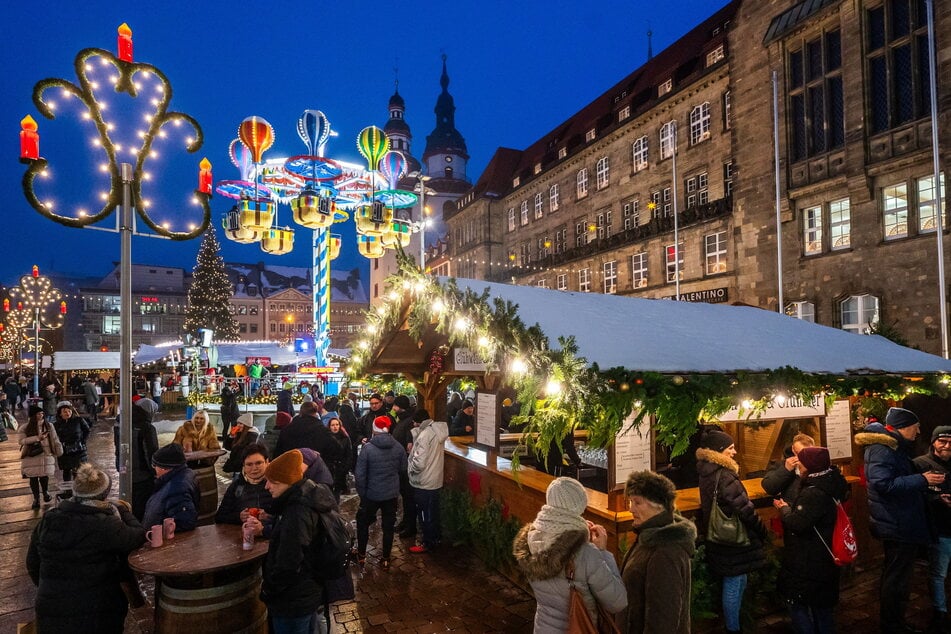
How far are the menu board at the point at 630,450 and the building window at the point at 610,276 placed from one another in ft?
83.2

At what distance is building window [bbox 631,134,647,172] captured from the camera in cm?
2856

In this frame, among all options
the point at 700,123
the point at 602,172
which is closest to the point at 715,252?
the point at 700,123

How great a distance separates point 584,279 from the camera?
32562 mm

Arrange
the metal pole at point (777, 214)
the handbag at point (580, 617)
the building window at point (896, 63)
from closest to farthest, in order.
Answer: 1. the handbag at point (580, 617)
2. the building window at point (896, 63)
3. the metal pole at point (777, 214)

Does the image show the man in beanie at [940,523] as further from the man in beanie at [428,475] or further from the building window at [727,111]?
the building window at [727,111]

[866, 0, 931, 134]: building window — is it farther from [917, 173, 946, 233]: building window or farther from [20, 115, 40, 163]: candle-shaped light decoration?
[20, 115, 40, 163]: candle-shaped light decoration

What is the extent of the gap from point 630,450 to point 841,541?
1756 mm

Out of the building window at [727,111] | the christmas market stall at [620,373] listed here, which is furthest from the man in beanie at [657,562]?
the building window at [727,111]

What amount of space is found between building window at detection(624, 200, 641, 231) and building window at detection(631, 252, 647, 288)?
186 centimetres

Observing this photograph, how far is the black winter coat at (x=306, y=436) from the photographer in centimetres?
752

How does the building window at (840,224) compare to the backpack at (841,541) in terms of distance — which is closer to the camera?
the backpack at (841,541)

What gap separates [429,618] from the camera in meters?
5.45

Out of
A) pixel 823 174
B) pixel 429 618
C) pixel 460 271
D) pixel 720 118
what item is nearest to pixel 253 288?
pixel 460 271

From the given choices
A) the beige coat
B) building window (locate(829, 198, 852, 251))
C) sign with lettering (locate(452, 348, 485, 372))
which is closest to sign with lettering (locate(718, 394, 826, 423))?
sign with lettering (locate(452, 348, 485, 372))
